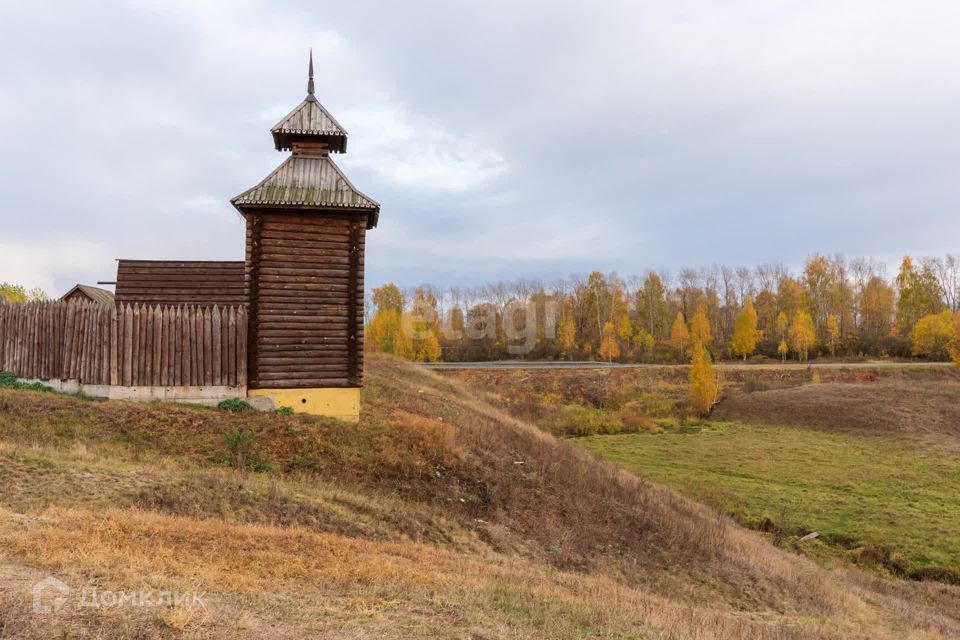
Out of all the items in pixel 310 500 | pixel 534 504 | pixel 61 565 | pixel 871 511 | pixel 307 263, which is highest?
pixel 307 263

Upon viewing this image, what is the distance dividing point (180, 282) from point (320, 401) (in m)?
7.28

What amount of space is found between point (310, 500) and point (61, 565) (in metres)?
5.04

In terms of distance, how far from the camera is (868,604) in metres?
12.5

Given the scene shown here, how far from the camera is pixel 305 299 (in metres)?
15.9

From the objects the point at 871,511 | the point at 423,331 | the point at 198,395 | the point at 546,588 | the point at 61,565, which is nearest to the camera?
the point at 61,565

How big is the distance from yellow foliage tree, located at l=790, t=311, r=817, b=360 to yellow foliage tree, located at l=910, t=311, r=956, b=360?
10212mm

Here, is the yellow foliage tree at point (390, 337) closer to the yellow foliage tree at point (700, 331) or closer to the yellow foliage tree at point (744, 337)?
the yellow foliage tree at point (700, 331)

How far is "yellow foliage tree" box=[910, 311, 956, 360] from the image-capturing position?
61.9 meters

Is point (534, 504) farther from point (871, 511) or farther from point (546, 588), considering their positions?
point (871, 511)

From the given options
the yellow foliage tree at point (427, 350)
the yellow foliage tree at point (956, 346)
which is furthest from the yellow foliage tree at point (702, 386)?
the yellow foliage tree at point (427, 350)

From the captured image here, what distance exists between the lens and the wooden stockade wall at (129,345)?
14891 millimetres

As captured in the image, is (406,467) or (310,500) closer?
(310,500)

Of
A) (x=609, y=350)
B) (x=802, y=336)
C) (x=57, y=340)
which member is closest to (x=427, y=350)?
(x=609, y=350)

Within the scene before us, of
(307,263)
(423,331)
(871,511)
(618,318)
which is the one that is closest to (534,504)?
(307,263)
